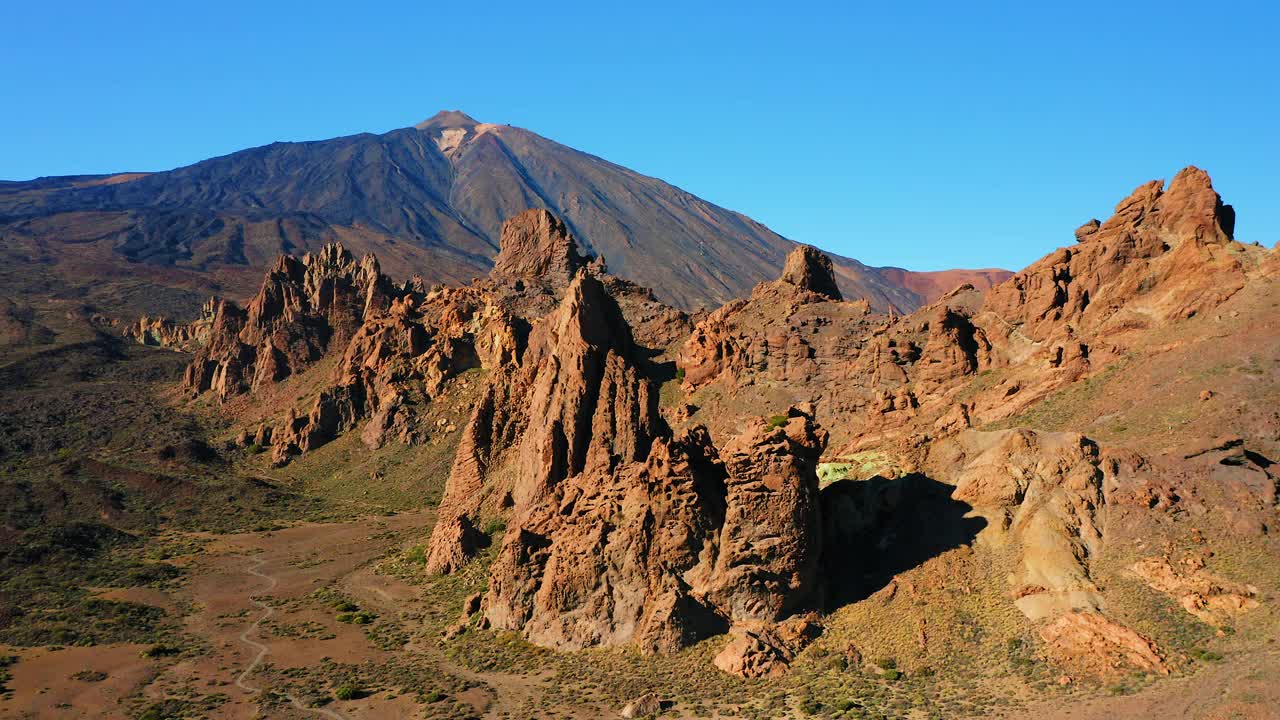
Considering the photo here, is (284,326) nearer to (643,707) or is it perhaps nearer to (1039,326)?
Result: (1039,326)

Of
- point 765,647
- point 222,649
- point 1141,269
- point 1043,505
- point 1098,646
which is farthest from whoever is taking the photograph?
point 1141,269

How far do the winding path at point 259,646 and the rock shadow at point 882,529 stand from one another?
21961 mm

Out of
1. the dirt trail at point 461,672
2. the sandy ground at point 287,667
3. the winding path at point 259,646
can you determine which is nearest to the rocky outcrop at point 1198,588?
the sandy ground at point 287,667

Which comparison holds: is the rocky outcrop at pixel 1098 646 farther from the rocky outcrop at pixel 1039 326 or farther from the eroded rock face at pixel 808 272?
the eroded rock face at pixel 808 272

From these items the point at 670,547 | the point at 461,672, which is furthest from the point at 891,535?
the point at 461,672

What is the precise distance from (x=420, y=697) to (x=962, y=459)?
28.7m

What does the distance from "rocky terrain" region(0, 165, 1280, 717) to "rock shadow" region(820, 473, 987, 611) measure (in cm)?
16

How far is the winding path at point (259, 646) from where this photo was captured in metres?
40.7

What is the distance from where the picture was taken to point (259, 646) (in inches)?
2014

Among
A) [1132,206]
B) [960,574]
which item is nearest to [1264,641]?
[960,574]

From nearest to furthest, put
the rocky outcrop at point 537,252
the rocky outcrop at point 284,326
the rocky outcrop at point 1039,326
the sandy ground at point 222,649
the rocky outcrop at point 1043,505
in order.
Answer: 1. the rocky outcrop at point 1043,505
2. the sandy ground at point 222,649
3. the rocky outcrop at point 1039,326
4. the rocky outcrop at point 537,252
5. the rocky outcrop at point 284,326

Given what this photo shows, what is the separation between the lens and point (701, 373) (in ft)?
302

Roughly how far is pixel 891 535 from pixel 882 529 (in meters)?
0.86

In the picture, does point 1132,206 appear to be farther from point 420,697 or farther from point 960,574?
point 420,697
